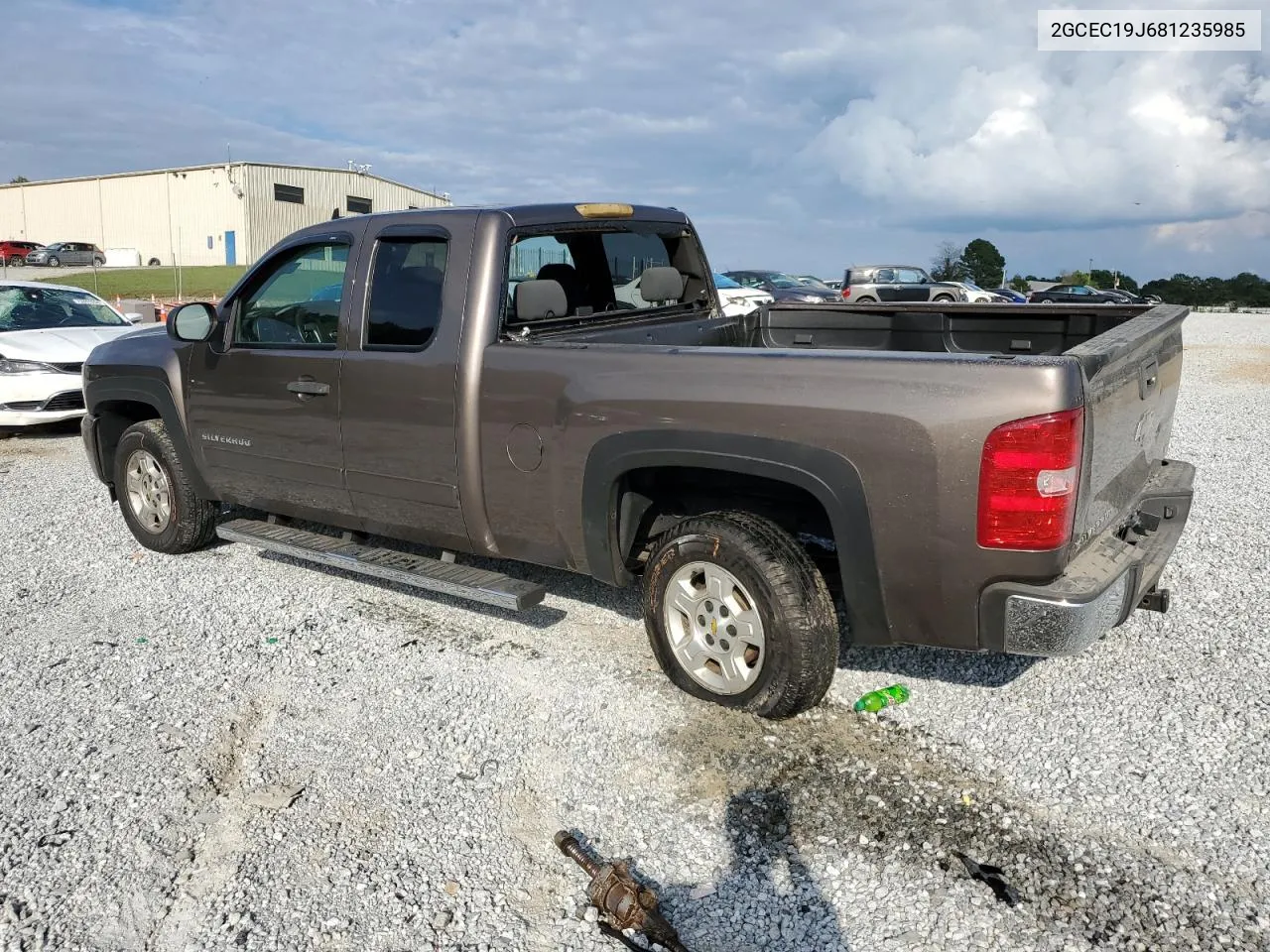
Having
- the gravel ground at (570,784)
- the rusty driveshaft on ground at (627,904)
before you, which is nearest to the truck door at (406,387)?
the gravel ground at (570,784)

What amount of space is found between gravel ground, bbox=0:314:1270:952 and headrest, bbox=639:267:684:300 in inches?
63.3

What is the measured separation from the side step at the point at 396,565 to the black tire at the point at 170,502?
0.43m

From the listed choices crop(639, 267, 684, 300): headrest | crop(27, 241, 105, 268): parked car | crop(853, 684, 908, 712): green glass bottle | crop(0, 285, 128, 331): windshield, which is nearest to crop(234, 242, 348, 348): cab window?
crop(639, 267, 684, 300): headrest

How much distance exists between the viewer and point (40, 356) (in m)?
9.98

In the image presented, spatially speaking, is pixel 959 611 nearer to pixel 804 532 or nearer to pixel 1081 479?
pixel 1081 479

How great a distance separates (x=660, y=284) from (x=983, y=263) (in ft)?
220

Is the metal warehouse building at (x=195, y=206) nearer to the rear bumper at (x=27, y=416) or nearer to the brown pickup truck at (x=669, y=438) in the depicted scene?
the rear bumper at (x=27, y=416)

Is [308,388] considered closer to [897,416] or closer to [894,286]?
[897,416]

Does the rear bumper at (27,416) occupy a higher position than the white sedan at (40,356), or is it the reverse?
the white sedan at (40,356)

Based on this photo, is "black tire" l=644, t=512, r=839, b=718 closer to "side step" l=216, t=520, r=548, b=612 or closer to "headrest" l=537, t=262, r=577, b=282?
"side step" l=216, t=520, r=548, b=612

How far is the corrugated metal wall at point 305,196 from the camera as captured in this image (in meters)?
56.6

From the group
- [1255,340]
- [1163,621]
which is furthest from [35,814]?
[1255,340]

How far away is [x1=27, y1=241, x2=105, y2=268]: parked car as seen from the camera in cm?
5216

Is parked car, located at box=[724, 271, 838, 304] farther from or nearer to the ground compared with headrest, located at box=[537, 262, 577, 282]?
farther from the ground
